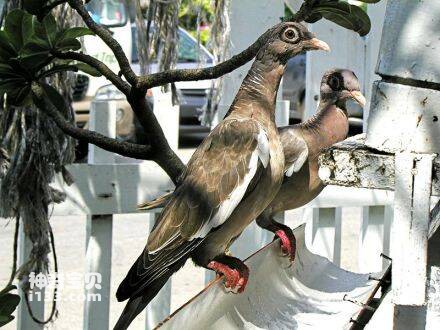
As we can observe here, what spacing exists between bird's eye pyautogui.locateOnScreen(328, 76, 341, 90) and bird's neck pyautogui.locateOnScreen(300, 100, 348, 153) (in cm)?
4

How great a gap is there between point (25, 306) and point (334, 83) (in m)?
1.16

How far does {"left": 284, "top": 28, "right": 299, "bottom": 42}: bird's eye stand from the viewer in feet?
6.40

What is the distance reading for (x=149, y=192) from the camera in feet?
9.41

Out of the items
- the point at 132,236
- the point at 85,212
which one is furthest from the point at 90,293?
the point at 132,236

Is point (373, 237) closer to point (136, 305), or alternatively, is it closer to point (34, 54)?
point (136, 305)

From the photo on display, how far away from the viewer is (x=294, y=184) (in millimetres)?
2336

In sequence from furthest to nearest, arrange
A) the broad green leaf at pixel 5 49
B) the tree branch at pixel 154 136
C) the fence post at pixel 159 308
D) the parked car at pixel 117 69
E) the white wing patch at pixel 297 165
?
the parked car at pixel 117 69 < the fence post at pixel 159 308 < the white wing patch at pixel 297 165 < the tree branch at pixel 154 136 < the broad green leaf at pixel 5 49

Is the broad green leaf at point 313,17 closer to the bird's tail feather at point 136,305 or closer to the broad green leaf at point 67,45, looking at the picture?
the broad green leaf at point 67,45

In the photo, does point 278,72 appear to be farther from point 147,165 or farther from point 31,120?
point 147,165

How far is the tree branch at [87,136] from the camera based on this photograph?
1.99 meters

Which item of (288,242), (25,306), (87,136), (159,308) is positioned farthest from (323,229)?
(87,136)

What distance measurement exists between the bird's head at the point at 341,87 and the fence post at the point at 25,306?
1002mm

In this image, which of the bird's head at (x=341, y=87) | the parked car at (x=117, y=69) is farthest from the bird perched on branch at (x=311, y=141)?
the parked car at (x=117, y=69)

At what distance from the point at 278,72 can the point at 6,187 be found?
2.62ft
